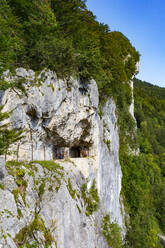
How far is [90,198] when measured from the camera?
1260cm

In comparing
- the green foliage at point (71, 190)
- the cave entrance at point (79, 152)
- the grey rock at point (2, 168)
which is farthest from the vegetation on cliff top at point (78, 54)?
the cave entrance at point (79, 152)

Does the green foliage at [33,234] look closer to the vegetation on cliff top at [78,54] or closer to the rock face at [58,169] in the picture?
the rock face at [58,169]

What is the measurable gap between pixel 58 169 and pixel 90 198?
476 cm

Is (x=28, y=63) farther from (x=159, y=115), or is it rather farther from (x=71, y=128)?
(x=159, y=115)

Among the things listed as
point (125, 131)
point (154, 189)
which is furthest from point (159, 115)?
point (125, 131)

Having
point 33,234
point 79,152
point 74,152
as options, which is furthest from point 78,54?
point 33,234

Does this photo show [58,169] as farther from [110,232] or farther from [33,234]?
[110,232]

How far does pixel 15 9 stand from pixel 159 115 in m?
67.0

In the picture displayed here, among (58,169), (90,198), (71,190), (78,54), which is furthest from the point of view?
(78,54)

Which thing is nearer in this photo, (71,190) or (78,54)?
(71,190)

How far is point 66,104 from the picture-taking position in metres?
12.0

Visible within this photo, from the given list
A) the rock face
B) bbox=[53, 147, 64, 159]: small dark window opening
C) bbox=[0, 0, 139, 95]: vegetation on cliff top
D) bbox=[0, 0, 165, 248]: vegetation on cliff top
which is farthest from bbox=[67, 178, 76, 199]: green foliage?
bbox=[0, 0, 139, 95]: vegetation on cliff top

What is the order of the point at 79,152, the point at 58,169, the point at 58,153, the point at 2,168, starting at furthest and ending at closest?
the point at 79,152
the point at 58,153
the point at 58,169
the point at 2,168

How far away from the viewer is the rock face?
591 cm
